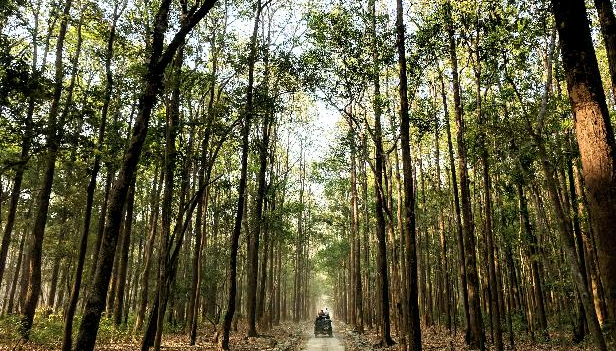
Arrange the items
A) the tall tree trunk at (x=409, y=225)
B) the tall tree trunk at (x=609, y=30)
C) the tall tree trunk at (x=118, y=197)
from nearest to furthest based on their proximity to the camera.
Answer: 1. the tall tree trunk at (x=609, y=30)
2. the tall tree trunk at (x=118, y=197)
3. the tall tree trunk at (x=409, y=225)

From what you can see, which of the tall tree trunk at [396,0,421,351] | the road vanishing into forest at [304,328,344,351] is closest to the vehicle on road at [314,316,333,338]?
the road vanishing into forest at [304,328,344,351]

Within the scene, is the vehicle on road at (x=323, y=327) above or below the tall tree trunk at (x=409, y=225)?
below

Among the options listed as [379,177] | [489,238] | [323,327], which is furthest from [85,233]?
[323,327]

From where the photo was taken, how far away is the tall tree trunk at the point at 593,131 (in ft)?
13.0

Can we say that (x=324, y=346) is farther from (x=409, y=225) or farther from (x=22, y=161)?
(x=22, y=161)

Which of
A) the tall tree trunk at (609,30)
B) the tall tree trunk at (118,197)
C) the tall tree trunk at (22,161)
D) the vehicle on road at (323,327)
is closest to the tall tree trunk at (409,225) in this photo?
the tall tree trunk at (118,197)

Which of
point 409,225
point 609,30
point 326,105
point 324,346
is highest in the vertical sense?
point 326,105

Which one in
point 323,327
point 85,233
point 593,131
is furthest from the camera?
point 323,327

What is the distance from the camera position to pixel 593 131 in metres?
4.20

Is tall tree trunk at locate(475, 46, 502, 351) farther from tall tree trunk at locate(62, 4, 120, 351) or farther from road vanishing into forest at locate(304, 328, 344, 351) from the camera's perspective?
tall tree trunk at locate(62, 4, 120, 351)

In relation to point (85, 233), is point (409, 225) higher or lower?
higher

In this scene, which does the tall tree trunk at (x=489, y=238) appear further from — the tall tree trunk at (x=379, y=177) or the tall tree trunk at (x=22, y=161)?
the tall tree trunk at (x=22, y=161)

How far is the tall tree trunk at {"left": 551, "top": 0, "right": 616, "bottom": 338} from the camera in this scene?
397 cm

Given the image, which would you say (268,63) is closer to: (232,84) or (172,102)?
(232,84)
